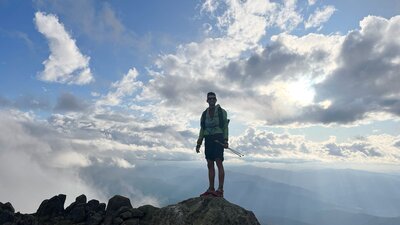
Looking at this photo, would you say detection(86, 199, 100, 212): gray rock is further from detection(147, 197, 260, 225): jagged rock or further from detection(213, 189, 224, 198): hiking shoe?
detection(213, 189, 224, 198): hiking shoe

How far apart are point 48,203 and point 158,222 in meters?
20.0

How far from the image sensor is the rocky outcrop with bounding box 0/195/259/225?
1441 centimetres

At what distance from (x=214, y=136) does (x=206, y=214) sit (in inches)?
171

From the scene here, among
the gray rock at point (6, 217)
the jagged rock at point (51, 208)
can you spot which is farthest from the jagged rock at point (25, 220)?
the jagged rock at point (51, 208)

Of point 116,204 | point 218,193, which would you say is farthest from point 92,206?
point 218,193

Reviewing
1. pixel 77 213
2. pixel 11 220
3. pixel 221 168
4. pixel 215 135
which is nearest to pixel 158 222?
pixel 221 168

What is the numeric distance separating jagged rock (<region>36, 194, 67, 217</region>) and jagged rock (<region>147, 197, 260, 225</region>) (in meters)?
18.0

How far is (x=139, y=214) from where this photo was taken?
61.7ft

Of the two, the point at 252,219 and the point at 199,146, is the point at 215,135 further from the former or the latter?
the point at 252,219

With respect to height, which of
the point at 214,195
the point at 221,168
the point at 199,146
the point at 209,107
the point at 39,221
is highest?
the point at 209,107

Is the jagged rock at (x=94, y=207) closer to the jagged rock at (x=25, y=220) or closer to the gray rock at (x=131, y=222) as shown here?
the jagged rock at (x=25, y=220)

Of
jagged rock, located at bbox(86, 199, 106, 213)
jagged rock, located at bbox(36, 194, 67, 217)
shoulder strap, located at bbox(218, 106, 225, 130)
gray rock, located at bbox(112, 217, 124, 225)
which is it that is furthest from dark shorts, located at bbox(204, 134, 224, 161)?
jagged rock, located at bbox(36, 194, 67, 217)

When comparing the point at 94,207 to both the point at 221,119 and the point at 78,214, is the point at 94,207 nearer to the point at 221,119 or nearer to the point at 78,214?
the point at 78,214

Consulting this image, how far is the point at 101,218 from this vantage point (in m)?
22.2
